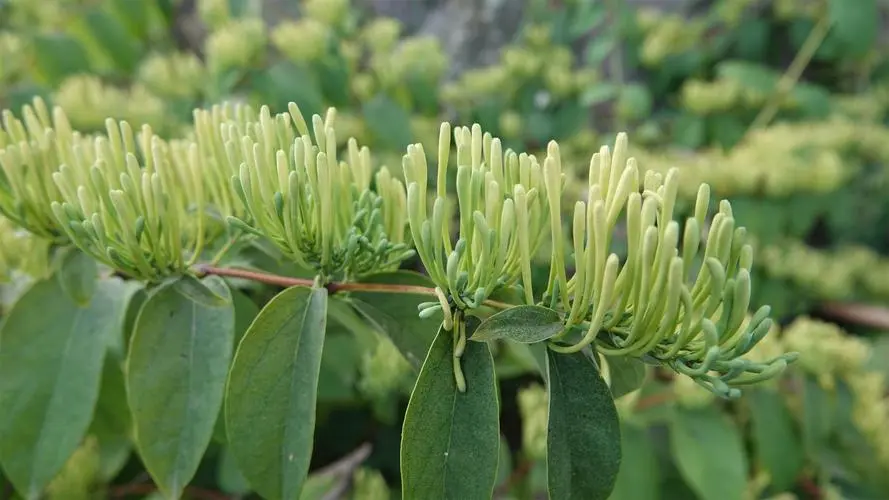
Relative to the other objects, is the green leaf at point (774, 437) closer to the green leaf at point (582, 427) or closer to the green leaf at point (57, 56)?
the green leaf at point (582, 427)

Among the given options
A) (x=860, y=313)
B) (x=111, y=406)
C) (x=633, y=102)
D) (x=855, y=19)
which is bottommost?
(x=860, y=313)

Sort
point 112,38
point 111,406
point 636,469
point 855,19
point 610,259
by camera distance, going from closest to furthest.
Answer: point 610,259
point 111,406
point 636,469
point 112,38
point 855,19

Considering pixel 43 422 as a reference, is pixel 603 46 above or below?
above

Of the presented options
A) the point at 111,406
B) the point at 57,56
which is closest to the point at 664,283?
the point at 111,406

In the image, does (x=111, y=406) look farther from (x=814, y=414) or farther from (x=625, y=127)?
(x=625, y=127)

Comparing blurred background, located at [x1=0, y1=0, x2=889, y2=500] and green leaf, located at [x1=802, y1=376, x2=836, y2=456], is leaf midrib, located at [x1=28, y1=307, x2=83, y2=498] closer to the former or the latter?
blurred background, located at [x1=0, y1=0, x2=889, y2=500]

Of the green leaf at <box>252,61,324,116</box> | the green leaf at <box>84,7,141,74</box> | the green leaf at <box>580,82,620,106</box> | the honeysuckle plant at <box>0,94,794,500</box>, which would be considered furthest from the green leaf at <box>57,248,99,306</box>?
the green leaf at <box>580,82,620,106</box>
